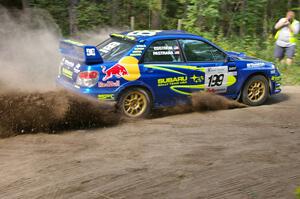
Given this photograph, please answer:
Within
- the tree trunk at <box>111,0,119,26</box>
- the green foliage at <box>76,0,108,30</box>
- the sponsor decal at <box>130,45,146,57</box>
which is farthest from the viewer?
the tree trunk at <box>111,0,119,26</box>

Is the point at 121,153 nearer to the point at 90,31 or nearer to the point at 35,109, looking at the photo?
the point at 35,109

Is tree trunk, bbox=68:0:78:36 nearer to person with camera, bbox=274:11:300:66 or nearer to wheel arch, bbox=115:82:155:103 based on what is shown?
person with camera, bbox=274:11:300:66

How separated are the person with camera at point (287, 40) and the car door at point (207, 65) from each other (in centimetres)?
491

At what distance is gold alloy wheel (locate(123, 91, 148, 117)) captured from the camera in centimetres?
813

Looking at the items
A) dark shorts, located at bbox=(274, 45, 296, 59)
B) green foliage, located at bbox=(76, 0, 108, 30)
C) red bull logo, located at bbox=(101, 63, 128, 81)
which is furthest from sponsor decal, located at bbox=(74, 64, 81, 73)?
green foliage, located at bbox=(76, 0, 108, 30)

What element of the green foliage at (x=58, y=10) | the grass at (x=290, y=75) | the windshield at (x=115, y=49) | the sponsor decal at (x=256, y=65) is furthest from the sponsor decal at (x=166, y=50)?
the green foliage at (x=58, y=10)

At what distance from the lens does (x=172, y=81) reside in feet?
27.8

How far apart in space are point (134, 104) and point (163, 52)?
3.61 feet

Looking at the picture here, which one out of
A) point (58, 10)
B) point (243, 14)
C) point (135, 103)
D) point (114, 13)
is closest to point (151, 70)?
point (135, 103)

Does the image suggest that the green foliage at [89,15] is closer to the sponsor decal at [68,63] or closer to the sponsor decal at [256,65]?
the sponsor decal at [68,63]

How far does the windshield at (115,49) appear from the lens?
8.23 m

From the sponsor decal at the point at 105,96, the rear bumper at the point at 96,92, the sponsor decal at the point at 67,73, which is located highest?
the sponsor decal at the point at 67,73

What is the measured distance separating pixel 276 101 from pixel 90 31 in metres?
8.82

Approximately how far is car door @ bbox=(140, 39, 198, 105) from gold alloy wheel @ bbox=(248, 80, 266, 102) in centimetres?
158
